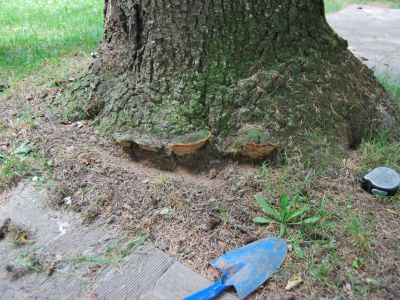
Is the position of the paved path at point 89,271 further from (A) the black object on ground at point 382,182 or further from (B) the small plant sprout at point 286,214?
(A) the black object on ground at point 382,182

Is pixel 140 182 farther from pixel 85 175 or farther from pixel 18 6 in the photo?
pixel 18 6

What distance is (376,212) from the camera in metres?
2.03

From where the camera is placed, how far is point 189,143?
2.23 metres

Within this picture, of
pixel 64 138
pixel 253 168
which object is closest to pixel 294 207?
pixel 253 168

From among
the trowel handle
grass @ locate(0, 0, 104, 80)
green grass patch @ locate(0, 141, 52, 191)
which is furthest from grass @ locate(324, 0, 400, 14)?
the trowel handle

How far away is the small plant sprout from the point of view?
6.30 feet

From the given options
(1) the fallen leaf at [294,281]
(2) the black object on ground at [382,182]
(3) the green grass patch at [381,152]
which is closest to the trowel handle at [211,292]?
(1) the fallen leaf at [294,281]

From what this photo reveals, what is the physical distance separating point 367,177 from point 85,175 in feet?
5.39

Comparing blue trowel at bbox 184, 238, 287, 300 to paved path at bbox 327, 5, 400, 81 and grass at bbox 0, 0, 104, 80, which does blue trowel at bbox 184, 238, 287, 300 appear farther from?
paved path at bbox 327, 5, 400, 81

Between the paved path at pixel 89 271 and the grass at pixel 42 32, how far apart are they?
2.07m

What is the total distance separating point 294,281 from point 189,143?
96 cm

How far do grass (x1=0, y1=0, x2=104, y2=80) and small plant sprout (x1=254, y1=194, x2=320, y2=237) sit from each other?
107 inches

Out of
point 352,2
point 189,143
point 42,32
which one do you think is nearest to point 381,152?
point 189,143

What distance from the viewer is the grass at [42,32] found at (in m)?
3.87
